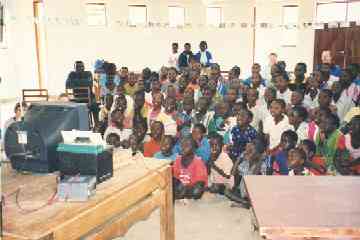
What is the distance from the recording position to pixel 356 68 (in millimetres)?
4887

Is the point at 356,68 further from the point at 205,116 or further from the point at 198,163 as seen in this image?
the point at 198,163

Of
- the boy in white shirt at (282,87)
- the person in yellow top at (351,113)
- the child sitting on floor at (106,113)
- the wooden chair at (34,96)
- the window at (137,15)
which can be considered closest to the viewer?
the person in yellow top at (351,113)

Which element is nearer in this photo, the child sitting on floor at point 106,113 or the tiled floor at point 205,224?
the tiled floor at point 205,224

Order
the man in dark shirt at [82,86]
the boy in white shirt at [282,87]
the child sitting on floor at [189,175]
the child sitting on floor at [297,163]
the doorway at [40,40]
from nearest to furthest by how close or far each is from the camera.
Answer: the child sitting on floor at [297,163], the child sitting on floor at [189,175], the boy in white shirt at [282,87], the man in dark shirt at [82,86], the doorway at [40,40]

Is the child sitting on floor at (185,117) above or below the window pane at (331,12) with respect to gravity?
below

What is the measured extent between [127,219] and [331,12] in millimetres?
8616

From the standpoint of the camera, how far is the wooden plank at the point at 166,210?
2.31 meters

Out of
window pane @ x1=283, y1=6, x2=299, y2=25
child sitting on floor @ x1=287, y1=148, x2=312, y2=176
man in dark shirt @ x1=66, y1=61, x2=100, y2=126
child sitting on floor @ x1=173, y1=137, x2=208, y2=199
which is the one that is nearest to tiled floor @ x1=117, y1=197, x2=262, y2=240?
child sitting on floor @ x1=173, y1=137, x2=208, y2=199

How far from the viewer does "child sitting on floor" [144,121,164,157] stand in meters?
3.90

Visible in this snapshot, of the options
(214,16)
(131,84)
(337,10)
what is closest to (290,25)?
(337,10)

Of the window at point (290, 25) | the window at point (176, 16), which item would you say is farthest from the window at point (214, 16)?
the window at point (290, 25)

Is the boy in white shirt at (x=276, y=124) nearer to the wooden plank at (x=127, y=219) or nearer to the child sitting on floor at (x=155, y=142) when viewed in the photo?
the child sitting on floor at (x=155, y=142)

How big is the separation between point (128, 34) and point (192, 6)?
5.40 ft

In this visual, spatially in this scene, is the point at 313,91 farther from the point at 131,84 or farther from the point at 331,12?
the point at 331,12
